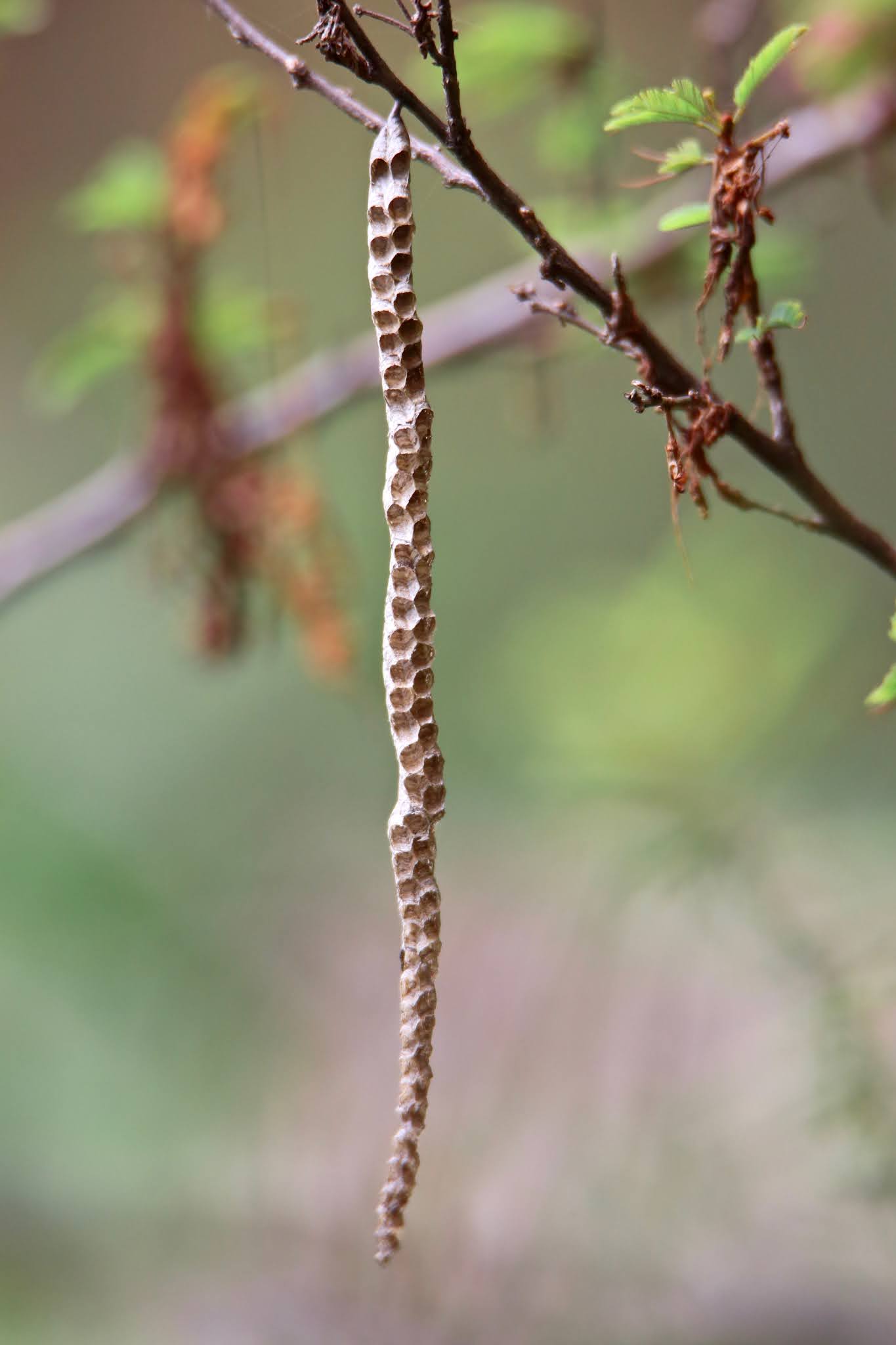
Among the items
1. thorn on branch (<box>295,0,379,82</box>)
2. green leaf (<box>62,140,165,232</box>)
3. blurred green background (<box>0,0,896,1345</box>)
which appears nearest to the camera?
thorn on branch (<box>295,0,379,82</box>)

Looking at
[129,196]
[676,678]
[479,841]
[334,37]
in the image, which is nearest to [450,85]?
[334,37]

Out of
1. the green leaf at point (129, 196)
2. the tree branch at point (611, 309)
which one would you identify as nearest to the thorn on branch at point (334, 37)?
the tree branch at point (611, 309)

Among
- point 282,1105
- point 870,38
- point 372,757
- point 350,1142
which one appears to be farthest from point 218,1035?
point 870,38

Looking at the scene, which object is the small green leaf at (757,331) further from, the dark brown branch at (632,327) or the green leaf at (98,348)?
the green leaf at (98,348)

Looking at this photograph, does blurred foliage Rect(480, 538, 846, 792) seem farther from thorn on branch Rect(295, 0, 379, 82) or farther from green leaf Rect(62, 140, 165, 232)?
thorn on branch Rect(295, 0, 379, 82)

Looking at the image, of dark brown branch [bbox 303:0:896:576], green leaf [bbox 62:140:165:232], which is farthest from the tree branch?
green leaf [bbox 62:140:165:232]

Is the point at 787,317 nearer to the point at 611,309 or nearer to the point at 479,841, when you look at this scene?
the point at 611,309
